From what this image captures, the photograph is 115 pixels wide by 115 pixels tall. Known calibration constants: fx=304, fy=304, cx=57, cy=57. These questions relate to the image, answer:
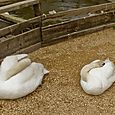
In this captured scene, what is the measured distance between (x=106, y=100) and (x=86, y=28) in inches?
88.5

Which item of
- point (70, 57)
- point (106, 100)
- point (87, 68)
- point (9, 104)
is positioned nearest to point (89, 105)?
point (106, 100)

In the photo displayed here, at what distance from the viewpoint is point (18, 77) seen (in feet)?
12.7

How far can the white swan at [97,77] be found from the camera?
12.8 ft

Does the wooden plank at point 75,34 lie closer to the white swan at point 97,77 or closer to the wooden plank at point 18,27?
the wooden plank at point 18,27

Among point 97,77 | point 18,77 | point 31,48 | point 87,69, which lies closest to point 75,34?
point 31,48

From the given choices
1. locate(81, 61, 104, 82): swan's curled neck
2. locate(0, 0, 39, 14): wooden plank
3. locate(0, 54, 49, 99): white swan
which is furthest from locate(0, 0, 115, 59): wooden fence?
locate(81, 61, 104, 82): swan's curled neck

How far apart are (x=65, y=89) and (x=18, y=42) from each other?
1257mm

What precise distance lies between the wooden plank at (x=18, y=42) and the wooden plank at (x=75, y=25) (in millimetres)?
199

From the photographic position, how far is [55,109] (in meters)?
3.67

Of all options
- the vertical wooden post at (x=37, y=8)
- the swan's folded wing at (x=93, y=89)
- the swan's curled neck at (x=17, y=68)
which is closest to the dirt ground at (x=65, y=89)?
the swan's folded wing at (x=93, y=89)

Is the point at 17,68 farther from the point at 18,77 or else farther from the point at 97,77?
the point at 97,77

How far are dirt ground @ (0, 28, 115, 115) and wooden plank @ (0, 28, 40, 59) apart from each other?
0.69 feet

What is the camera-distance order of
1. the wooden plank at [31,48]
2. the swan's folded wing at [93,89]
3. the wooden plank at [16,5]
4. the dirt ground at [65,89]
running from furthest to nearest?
the wooden plank at [31,48] < the wooden plank at [16,5] < the swan's folded wing at [93,89] < the dirt ground at [65,89]

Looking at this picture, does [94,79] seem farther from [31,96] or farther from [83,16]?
[83,16]
